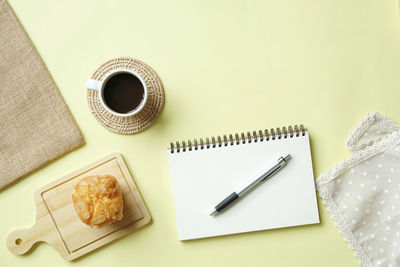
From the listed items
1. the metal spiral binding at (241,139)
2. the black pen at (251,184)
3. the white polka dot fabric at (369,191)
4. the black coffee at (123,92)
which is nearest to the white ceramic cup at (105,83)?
the black coffee at (123,92)

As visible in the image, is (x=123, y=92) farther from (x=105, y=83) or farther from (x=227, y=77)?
(x=227, y=77)

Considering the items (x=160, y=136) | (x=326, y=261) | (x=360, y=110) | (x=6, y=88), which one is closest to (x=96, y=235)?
(x=160, y=136)

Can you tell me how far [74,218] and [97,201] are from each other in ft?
0.41

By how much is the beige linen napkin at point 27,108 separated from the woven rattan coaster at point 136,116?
6cm

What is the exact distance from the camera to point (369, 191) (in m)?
0.78

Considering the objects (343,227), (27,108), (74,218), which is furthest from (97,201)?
(343,227)

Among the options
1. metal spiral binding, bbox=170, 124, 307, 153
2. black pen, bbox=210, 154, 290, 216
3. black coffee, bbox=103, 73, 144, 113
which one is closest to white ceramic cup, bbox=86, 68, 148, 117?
black coffee, bbox=103, 73, 144, 113

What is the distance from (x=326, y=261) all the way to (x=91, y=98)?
59cm

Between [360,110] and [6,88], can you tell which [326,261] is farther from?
[6,88]

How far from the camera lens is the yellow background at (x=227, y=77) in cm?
80

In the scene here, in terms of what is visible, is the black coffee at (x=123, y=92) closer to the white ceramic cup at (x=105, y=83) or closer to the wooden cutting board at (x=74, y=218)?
the white ceramic cup at (x=105, y=83)

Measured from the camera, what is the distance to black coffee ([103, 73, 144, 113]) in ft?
2.38

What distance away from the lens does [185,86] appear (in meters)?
0.80

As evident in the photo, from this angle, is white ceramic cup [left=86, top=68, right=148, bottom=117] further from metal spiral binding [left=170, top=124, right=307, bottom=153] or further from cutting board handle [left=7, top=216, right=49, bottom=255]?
cutting board handle [left=7, top=216, right=49, bottom=255]
